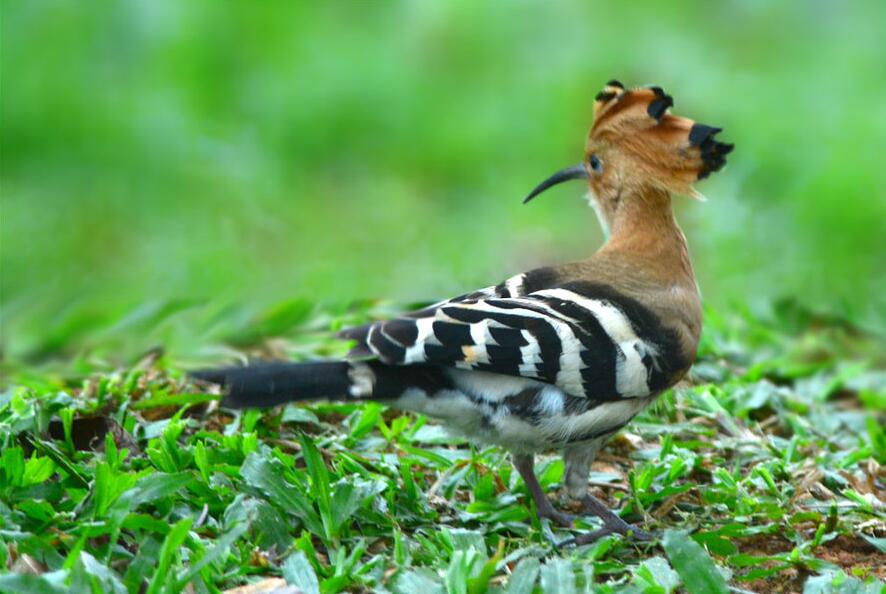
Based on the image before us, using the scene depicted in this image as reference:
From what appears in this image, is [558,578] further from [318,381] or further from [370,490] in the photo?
[318,381]

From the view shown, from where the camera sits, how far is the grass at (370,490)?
163 inches

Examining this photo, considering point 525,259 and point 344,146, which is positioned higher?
point 344,146

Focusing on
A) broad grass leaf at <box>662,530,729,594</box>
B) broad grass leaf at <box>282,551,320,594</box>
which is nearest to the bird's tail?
broad grass leaf at <box>282,551,320,594</box>

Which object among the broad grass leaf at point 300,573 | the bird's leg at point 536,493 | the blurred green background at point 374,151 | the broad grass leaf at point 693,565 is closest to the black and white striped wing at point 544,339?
the bird's leg at point 536,493

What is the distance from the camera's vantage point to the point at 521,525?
4773 millimetres

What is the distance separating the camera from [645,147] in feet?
17.5

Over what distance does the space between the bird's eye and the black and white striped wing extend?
29.0 inches

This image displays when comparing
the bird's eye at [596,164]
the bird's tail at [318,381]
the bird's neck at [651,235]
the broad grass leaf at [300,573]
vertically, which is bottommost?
the broad grass leaf at [300,573]

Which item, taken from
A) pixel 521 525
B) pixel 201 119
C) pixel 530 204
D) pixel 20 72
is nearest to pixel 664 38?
pixel 530 204

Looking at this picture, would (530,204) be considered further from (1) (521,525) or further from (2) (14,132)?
(1) (521,525)

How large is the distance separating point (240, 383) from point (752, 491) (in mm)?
1891

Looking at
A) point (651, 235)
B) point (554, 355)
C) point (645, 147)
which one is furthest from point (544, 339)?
point (645, 147)

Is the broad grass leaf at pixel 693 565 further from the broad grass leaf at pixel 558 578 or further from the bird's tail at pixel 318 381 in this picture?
the bird's tail at pixel 318 381

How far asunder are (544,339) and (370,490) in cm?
71
